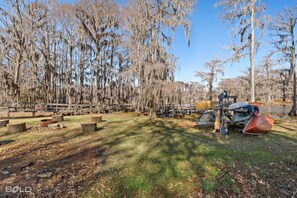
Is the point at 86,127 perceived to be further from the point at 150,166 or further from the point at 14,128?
the point at 150,166

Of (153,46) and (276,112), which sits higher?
(153,46)

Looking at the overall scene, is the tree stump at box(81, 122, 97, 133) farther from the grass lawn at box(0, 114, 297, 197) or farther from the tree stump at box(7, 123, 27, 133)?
the tree stump at box(7, 123, 27, 133)

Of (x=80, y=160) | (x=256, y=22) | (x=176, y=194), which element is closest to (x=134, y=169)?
(x=176, y=194)

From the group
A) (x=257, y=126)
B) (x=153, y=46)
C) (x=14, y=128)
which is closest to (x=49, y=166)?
(x=14, y=128)

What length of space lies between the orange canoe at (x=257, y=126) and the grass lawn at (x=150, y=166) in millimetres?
699

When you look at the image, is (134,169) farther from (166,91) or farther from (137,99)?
(137,99)

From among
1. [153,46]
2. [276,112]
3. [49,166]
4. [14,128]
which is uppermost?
[153,46]

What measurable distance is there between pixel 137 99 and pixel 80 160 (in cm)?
886

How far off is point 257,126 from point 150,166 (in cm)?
545

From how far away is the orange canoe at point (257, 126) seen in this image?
7.62m

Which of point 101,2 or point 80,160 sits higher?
point 101,2

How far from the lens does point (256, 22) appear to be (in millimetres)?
13070

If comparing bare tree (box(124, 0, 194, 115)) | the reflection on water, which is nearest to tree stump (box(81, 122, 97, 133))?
bare tree (box(124, 0, 194, 115))

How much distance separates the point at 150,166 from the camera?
4.43 metres
